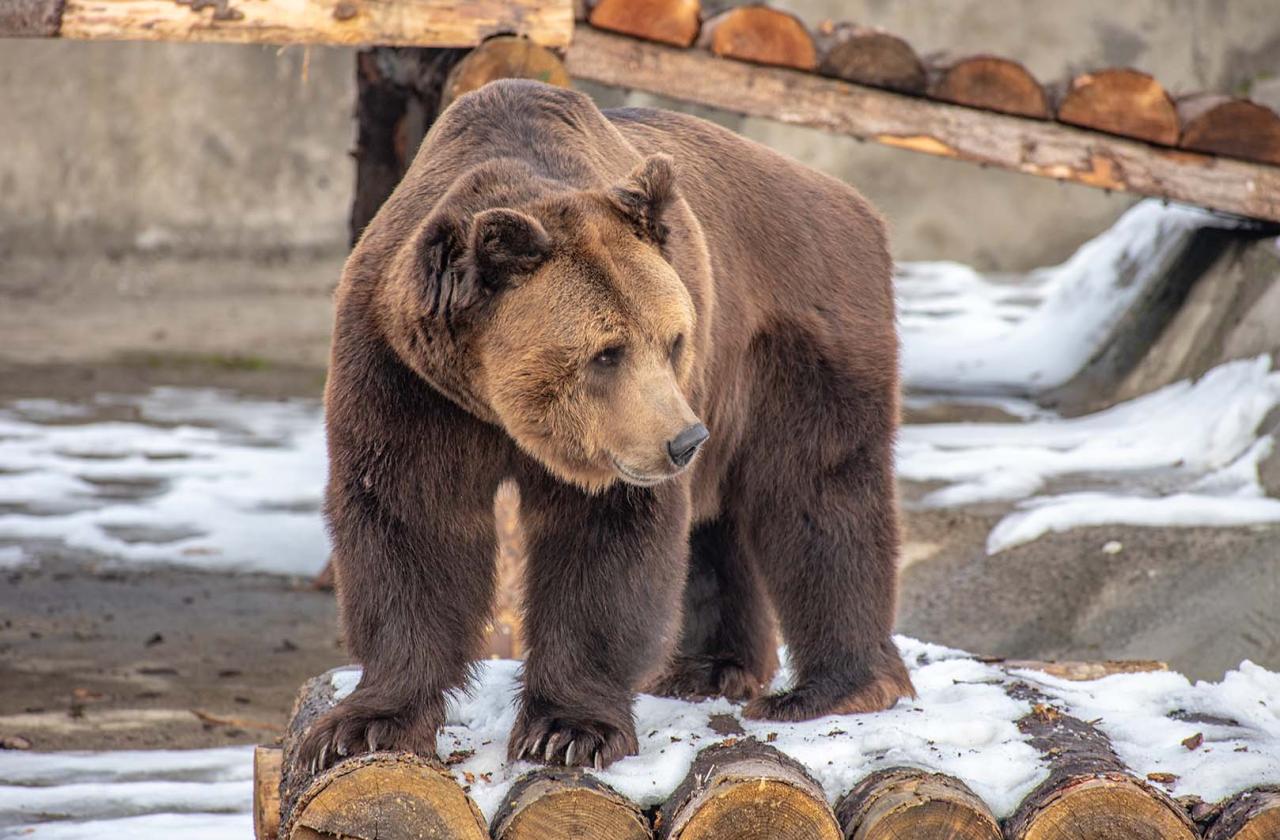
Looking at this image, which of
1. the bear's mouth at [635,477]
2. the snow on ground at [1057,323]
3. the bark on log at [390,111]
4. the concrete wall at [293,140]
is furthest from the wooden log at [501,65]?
the concrete wall at [293,140]

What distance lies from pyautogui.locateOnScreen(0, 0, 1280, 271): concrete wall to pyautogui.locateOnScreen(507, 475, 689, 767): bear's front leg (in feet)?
39.0

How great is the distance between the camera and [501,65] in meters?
5.88

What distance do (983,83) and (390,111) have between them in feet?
9.55

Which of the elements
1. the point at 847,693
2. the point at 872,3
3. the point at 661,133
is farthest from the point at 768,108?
the point at 872,3

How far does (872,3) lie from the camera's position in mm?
15125

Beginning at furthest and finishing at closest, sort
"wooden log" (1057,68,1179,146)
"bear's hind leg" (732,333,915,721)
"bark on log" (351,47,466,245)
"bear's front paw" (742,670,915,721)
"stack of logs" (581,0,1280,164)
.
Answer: "wooden log" (1057,68,1179,146) → "stack of logs" (581,0,1280,164) → "bark on log" (351,47,466,245) → "bear's hind leg" (732,333,915,721) → "bear's front paw" (742,670,915,721)

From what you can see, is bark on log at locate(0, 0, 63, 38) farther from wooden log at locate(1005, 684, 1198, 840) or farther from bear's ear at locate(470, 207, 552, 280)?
wooden log at locate(1005, 684, 1198, 840)

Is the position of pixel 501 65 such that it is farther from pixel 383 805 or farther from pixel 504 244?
pixel 383 805

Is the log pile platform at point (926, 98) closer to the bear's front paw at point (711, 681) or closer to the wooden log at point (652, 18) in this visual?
the wooden log at point (652, 18)

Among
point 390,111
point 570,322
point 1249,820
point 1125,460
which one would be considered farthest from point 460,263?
point 1125,460

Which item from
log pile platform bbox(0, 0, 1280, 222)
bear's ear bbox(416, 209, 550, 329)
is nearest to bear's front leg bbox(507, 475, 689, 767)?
bear's ear bbox(416, 209, 550, 329)

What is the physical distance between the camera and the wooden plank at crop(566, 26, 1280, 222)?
770 cm

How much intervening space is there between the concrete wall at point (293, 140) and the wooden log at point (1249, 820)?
12036mm

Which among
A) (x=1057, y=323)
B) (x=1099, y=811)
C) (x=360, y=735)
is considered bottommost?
(x=1057, y=323)
